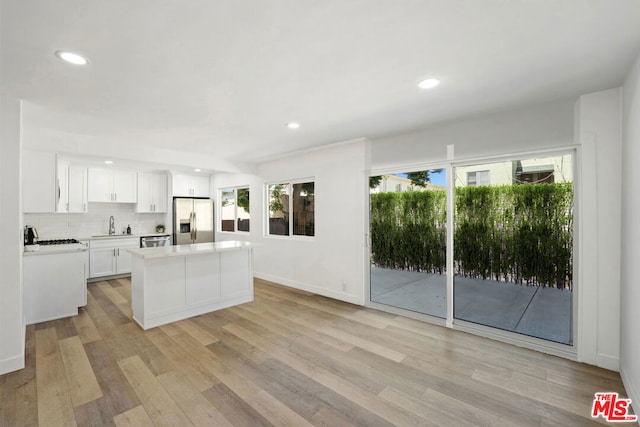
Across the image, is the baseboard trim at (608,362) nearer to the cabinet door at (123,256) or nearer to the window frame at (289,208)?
the window frame at (289,208)

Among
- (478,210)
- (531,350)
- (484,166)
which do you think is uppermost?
(484,166)

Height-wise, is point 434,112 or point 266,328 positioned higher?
point 434,112

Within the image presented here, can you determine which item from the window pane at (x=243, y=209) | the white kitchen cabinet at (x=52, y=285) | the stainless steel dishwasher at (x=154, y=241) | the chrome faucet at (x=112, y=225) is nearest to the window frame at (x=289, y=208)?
the window pane at (x=243, y=209)

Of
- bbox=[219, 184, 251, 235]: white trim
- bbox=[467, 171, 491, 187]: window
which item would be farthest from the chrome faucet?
bbox=[467, 171, 491, 187]: window

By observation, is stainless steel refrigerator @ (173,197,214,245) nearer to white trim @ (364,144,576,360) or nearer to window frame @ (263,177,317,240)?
window frame @ (263,177,317,240)

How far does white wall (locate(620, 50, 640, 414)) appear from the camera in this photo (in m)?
2.03

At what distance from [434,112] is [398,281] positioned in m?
2.61

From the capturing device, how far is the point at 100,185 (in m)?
5.83

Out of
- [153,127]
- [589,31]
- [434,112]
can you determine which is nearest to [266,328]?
[153,127]

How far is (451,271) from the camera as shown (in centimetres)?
355

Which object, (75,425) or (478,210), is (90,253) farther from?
(478,210)

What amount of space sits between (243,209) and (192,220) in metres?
1.28

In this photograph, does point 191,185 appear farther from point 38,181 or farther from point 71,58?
point 71,58

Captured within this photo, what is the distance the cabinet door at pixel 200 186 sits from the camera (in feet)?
23.0
